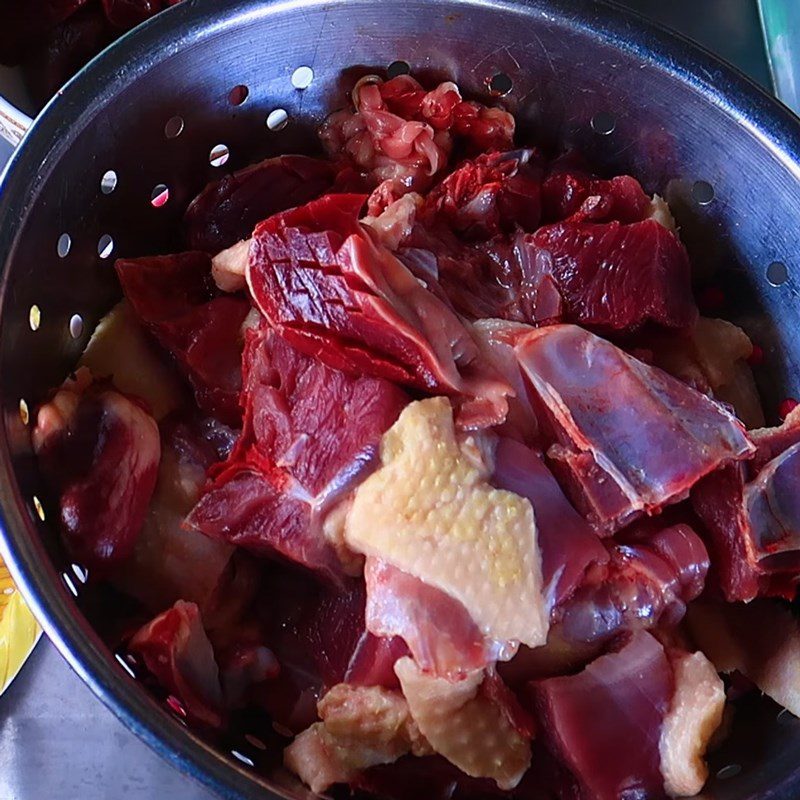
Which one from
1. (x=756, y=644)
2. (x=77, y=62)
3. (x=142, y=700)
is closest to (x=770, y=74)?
(x=756, y=644)

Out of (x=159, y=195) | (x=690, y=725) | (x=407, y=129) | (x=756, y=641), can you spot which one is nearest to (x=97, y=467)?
(x=159, y=195)

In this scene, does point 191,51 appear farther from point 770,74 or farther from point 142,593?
point 770,74

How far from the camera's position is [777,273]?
55.6 inches

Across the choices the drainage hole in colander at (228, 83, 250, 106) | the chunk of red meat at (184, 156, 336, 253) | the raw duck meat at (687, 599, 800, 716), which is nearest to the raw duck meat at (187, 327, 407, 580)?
the chunk of red meat at (184, 156, 336, 253)

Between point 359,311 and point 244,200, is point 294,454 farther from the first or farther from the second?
point 244,200

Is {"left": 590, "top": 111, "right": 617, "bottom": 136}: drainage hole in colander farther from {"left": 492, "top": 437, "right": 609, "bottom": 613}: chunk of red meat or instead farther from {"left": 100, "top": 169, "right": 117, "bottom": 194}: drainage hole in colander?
{"left": 100, "top": 169, "right": 117, "bottom": 194}: drainage hole in colander

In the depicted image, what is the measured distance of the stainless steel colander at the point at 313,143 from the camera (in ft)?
3.84

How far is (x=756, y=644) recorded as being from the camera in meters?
1.31

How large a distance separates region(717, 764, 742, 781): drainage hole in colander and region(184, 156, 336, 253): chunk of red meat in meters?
1.01

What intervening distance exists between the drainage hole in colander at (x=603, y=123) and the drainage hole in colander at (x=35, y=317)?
879 millimetres

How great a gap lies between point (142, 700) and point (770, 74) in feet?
6.07

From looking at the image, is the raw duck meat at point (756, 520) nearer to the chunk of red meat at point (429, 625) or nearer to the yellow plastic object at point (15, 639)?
the chunk of red meat at point (429, 625)

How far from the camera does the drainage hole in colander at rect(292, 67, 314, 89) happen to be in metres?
1.42

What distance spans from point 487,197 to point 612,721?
2.52 ft
